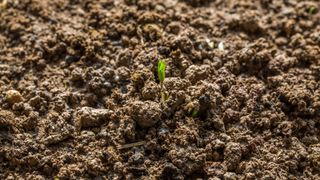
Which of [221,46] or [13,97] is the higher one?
[221,46]

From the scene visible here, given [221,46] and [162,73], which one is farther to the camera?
[221,46]

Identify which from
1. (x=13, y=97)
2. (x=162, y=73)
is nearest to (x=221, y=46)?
(x=162, y=73)

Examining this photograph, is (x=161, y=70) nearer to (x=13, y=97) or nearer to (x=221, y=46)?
(x=221, y=46)

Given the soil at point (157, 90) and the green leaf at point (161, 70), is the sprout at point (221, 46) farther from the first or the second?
the green leaf at point (161, 70)

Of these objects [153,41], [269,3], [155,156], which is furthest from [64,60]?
[269,3]

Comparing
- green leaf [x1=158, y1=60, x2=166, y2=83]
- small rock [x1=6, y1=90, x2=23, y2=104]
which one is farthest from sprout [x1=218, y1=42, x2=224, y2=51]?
small rock [x1=6, y1=90, x2=23, y2=104]

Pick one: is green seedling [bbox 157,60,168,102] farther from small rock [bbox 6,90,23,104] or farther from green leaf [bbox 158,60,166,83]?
small rock [bbox 6,90,23,104]

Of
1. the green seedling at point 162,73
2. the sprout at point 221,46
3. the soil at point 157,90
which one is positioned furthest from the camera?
the sprout at point 221,46

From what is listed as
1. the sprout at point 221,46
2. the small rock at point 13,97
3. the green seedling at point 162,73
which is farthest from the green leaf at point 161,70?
the small rock at point 13,97
